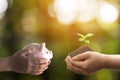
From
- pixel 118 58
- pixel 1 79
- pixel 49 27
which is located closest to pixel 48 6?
pixel 49 27

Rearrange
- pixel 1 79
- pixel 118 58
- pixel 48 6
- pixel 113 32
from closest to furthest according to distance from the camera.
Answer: pixel 118 58
pixel 1 79
pixel 48 6
pixel 113 32

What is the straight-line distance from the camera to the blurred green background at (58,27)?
1.56 metres

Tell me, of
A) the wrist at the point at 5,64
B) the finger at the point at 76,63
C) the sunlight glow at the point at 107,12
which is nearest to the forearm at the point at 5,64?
the wrist at the point at 5,64

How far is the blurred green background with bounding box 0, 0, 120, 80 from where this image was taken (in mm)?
1562

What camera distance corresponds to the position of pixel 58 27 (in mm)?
1680

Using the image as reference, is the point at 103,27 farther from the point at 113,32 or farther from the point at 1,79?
the point at 1,79

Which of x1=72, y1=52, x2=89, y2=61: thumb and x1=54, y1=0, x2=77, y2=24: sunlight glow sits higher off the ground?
x1=54, y1=0, x2=77, y2=24: sunlight glow

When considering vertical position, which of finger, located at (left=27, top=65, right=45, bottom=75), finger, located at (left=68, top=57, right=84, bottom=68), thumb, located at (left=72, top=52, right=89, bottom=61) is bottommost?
finger, located at (left=27, top=65, right=45, bottom=75)

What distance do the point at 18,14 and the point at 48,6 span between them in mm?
324

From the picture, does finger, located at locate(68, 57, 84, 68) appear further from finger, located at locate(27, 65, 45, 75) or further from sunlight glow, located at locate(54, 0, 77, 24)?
sunlight glow, located at locate(54, 0, 77, 24)

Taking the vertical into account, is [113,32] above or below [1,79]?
above

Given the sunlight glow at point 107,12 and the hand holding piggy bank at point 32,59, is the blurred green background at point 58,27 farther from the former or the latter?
the hand holding piggy bank at point 32,59

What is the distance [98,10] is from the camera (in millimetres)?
1822

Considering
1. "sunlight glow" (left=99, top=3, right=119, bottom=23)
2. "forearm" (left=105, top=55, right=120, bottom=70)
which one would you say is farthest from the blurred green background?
"forearm" (left=105, top=55, right=120, bottom=70)
